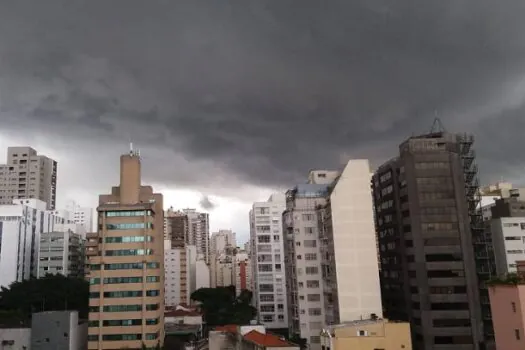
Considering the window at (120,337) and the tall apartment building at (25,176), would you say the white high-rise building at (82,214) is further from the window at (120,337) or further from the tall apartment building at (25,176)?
the window at (120,337)

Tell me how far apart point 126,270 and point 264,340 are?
23515mm

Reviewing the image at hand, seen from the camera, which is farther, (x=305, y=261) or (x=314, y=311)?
(x=305, y=261)

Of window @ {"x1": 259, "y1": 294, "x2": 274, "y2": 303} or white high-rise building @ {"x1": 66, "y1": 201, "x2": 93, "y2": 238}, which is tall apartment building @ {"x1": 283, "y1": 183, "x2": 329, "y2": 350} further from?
white high-rise building @ {"x1": 66, "y1": 201, "x2": 93, "y2": 238}

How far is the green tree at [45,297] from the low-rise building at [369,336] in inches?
2130

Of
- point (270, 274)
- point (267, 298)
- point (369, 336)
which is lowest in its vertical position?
point (369, 336)

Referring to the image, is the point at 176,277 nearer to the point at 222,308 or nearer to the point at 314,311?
the point at 222,308

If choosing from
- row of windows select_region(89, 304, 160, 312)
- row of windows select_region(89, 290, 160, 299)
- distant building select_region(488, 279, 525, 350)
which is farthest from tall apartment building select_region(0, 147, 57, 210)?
distant building select_region(488, 279, 525, 350)

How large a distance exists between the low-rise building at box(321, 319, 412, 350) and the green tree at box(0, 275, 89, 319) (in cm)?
5410

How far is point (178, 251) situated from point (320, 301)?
8126 cm

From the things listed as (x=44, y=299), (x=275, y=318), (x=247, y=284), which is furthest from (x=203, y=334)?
(x=247, y=284)

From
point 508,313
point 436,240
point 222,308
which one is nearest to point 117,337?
point 436,240

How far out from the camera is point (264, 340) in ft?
171

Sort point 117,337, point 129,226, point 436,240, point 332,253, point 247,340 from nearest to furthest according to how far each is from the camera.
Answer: point 247,340 → point 117,337 → point 436,240 → point 332,253 → point 129,226

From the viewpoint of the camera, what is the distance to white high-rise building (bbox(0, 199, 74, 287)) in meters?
108
